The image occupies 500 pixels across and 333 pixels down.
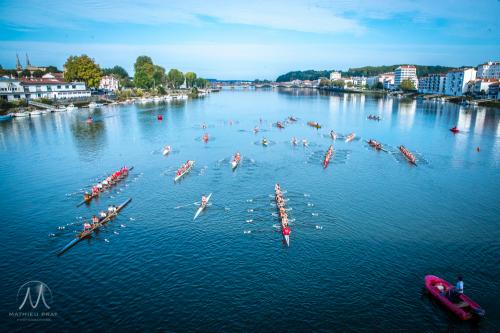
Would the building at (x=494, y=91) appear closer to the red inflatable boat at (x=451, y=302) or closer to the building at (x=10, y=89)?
Answer: the red inflatable boat at (x=451, y=302)

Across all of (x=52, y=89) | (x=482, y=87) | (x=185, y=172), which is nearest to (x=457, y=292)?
A: (x=185, y=172)

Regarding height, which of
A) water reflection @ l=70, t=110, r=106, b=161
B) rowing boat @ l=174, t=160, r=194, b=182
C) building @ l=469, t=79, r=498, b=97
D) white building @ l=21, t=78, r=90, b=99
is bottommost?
rowing boat @ l=174, t=160, r=194, b=182

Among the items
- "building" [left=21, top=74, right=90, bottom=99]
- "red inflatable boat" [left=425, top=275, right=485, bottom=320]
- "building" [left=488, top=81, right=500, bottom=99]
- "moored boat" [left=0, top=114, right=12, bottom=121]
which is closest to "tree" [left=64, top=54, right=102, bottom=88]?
"building" [left=21, top=74, right=90, bottom=99]

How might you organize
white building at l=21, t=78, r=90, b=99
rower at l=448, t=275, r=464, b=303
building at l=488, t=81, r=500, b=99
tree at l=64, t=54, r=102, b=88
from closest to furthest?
rower at l=448, t=275, r=464, b=303
white building at l=21, t=78, r=90, b=99
tree at l=64, t=54, r=102, b=88
building at l=488, t=81, r=500, b=99

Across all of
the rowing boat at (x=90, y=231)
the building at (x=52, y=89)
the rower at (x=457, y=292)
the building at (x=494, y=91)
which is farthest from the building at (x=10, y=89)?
the building at (x=494, y=91)

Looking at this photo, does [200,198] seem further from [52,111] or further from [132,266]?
[52,111]

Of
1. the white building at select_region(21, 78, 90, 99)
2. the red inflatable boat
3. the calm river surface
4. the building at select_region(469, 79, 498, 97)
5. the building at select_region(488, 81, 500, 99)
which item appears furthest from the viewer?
the building at select_region(469, 79, 498, 97)

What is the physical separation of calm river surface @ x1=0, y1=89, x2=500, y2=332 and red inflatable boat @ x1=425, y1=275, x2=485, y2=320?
597 millimetres

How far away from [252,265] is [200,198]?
16.0 metres

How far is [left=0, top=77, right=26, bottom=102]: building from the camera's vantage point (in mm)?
122000

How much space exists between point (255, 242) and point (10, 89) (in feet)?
433

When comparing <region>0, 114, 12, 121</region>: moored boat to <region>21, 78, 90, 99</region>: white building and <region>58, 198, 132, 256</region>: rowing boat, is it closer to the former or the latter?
<region>21, 78, 90, 99</region>: white building

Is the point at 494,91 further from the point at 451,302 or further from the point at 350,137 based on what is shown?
the point at 451,302

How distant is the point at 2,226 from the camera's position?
1398 inches
